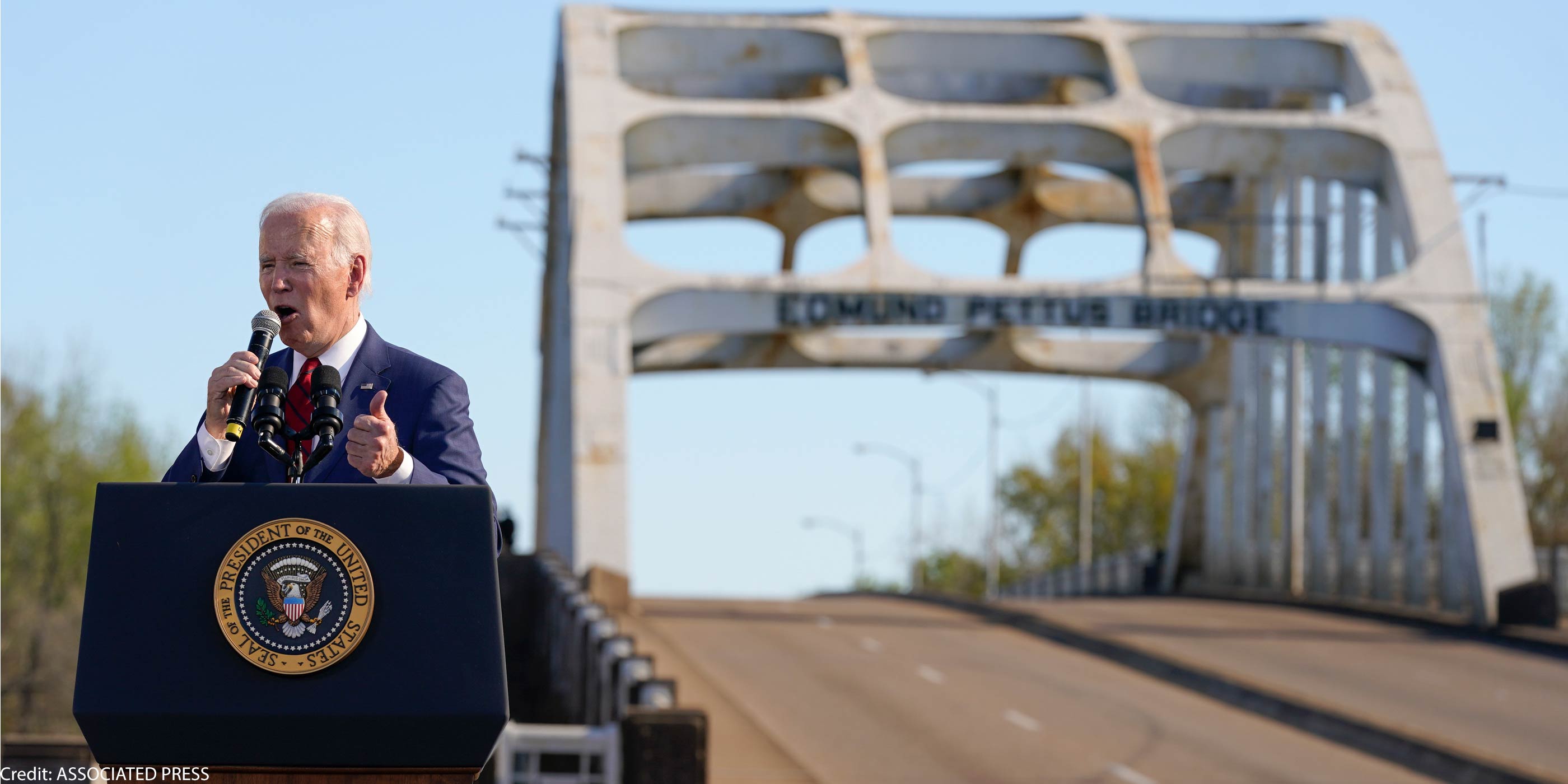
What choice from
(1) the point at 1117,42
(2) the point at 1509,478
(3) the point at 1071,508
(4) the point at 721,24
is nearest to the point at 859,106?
(4) the point at 721,24

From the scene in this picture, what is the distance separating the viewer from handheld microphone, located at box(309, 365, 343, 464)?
11.7 feet

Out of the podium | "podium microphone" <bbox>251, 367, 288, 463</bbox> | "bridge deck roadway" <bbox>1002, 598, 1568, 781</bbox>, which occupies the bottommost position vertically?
"bridge deck roadway" <bbox>1002, 598, 1568, 781</bbox>

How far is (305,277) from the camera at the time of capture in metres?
3.90

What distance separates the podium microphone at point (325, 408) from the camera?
11.7 feet

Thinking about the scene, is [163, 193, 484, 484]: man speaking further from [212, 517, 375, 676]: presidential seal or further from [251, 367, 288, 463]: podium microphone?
[212, 517, 375, 676]: presidential seal

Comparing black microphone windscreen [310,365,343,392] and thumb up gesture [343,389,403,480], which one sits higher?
black microphone windscreen [310,365,343,392]

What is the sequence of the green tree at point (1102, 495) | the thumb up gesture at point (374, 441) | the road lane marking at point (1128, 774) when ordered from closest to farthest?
1. the thumb up gesture at point (374, 441)
2. the road lane marking at point (1128, 774)
3. the green tree at point (1102, 495)

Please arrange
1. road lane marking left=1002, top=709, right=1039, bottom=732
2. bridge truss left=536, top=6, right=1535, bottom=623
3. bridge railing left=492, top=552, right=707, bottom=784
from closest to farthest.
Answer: bridge railing left=492, top=552, right=707, bottom=784 < road lane marking left=1002, top=709, right=1039, bottom=732 < bridge truss left=536, top=6, right=1535, bottom=623

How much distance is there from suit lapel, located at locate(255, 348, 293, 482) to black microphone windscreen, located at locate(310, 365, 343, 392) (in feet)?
0.62

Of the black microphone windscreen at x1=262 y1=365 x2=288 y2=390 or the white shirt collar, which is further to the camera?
the white shirt collar

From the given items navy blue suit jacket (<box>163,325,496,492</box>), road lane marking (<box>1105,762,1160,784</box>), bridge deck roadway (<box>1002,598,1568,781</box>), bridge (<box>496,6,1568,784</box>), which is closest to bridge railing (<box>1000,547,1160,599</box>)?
bridge (<box>496,6,1568,784</box>)

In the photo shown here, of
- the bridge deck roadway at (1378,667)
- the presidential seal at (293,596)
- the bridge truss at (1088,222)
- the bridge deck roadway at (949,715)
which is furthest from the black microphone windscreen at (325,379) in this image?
the bridge truss at (1088,222)

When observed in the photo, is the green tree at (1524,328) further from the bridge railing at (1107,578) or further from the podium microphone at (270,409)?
the podium microphone at (270,409)

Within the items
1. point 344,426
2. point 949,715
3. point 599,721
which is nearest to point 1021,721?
point 949,715
